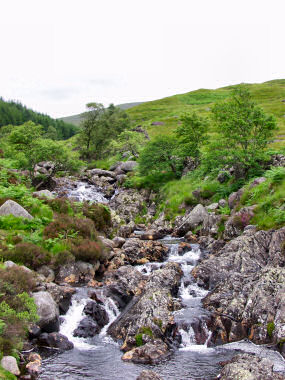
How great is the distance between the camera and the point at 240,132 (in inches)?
1361

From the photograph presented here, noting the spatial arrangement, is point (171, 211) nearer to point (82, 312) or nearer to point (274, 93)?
point (82, 312)

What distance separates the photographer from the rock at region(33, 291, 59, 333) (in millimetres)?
14891

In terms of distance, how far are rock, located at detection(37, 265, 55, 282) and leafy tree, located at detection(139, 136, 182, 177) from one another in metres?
28.5

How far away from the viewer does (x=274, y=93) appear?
12419 cm

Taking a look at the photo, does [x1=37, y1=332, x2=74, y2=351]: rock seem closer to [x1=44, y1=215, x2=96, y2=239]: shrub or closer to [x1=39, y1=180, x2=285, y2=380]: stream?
[x1=39, y1=180, x2=285, y2=380]: stream

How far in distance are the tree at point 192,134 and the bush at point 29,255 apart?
93.9 ft

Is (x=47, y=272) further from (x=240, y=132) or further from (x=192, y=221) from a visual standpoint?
(x=240, y=132)

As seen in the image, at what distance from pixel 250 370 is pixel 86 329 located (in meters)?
8.19

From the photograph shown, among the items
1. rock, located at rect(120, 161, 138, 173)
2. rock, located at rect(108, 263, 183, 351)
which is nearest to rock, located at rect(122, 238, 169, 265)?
rock, located at rect(108, 263, 183, 351)

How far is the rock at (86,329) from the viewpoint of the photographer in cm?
1566

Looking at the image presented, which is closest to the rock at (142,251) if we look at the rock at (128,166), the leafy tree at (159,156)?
the leafy tree at (159,156)

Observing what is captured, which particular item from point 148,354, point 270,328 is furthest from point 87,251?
point 270,328

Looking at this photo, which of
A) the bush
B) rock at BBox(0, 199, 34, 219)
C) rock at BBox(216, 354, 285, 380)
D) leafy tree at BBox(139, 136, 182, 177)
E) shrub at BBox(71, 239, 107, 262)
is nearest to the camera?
rock at BBox(216, 354, 285, 380)

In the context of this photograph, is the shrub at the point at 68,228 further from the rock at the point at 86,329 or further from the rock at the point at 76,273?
the rock at the point at 86,329
